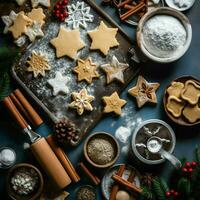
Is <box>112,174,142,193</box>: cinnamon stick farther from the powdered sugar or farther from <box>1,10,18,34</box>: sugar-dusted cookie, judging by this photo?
<box>1,10,18,34</box>: sugar-dusted cookie

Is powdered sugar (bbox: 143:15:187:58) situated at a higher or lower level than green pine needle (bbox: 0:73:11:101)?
lower

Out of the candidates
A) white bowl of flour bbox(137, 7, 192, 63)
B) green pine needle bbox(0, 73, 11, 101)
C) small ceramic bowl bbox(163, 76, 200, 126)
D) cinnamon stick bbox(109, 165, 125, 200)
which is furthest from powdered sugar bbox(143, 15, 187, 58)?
green pine needle bbox(0, 73, 11, 101)

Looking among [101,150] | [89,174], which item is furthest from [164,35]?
[89,174]

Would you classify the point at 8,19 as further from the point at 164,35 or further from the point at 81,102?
the point at 164,35

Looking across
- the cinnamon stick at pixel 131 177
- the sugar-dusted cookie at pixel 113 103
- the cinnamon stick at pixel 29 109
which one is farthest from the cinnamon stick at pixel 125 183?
the cinnamon stick at pixel 29 109

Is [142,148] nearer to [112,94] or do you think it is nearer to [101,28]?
[112,94]

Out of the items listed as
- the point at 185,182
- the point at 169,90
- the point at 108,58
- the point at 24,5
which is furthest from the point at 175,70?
the point at 24,5
